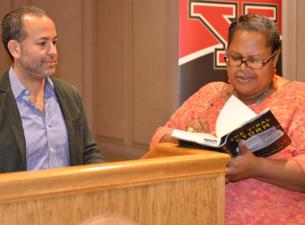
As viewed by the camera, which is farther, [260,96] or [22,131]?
[22,131]

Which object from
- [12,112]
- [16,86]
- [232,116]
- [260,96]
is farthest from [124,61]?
[232,116]

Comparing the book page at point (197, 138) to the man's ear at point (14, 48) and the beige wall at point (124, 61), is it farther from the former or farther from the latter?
the beige wall at point (124, 61)

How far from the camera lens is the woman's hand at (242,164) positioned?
1425 millimetres

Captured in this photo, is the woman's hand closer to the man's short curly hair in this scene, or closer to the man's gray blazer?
the man's gray blazer

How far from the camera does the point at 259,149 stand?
1.50 metres

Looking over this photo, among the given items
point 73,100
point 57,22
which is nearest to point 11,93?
point 73,100

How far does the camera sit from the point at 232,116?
150cm

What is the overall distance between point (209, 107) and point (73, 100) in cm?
63

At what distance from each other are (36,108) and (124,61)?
11.6 feet

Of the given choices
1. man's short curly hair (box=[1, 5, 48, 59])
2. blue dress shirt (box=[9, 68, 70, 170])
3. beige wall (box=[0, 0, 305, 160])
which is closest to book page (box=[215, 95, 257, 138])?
blue dress shirt (box=[9, 68, 70, 170])

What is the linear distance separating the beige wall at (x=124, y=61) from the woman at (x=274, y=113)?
2.43 metres

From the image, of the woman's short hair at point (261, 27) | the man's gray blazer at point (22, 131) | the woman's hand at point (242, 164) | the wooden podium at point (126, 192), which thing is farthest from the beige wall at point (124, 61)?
the wooden podium at point (126, 192)

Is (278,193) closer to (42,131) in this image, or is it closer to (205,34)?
(42,131)

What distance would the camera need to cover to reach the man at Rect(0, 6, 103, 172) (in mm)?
1828
